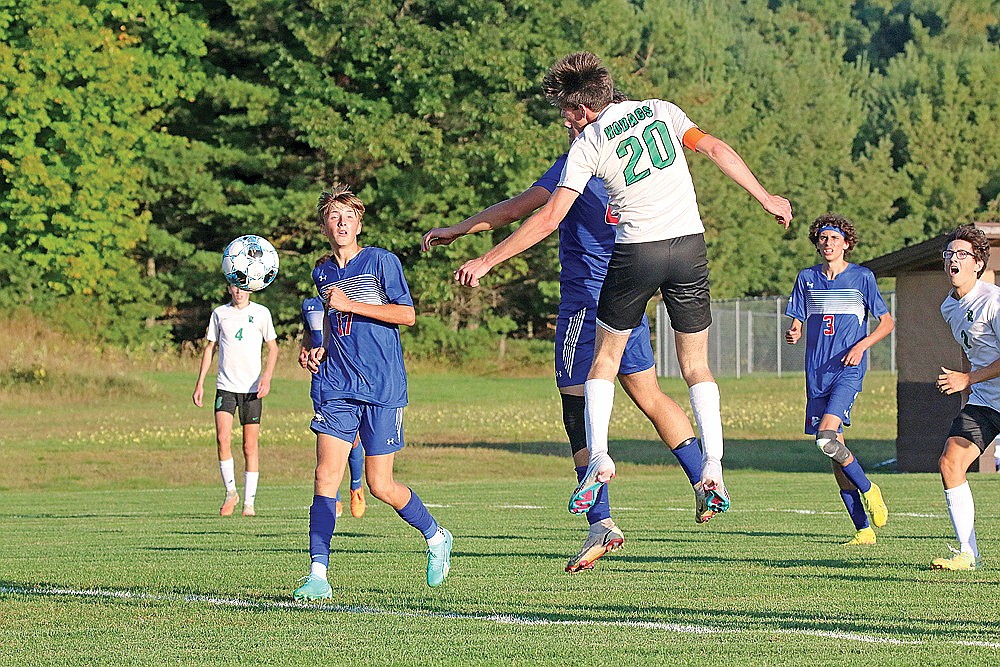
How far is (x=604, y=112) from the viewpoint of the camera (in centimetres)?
780

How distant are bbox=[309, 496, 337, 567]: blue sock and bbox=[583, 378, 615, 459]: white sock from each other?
4.73 ft

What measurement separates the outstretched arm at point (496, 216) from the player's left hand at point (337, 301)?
50 centimetres

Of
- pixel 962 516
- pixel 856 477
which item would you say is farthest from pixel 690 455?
pixel 856 477

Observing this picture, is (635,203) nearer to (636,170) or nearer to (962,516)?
(636,170)

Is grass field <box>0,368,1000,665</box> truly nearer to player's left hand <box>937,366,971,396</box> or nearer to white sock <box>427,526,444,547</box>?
white sock <box>427,526,444,547</box>

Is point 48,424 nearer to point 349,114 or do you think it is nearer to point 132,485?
point 132,485

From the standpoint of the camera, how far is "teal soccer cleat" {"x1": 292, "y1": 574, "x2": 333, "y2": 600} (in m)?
7.80

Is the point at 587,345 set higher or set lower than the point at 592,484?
higher

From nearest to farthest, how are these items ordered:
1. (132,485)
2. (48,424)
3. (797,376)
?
(132,485)
(48,424)
(797,376)

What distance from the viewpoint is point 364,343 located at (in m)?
8.24

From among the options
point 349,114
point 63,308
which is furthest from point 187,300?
point 349,114

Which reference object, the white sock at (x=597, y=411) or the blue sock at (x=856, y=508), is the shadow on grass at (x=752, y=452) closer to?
the blue sock at (x=856, y=508)

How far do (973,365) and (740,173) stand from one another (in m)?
2.62

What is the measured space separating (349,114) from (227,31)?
230 inches
